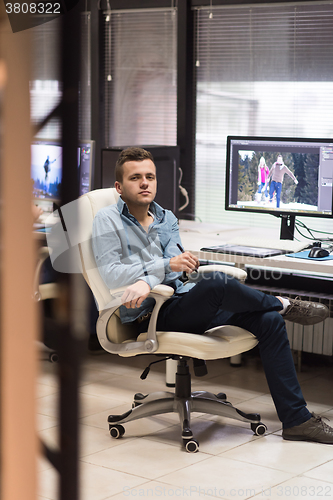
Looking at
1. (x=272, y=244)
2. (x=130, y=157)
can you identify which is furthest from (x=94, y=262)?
(x=272, y=244)

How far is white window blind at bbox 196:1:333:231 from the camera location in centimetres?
386

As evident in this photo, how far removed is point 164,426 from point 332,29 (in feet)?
7.86

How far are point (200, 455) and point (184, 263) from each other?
0.75 m

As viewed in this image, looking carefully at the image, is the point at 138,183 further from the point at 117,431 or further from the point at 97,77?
the point at 97,77

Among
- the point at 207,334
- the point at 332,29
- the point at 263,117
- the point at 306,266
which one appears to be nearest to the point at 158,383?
the point at 207,334

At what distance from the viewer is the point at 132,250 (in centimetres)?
273

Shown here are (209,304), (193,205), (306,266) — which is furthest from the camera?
(193,205)

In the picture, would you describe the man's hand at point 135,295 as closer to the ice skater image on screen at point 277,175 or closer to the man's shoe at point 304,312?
the man's shoe at point 304,312

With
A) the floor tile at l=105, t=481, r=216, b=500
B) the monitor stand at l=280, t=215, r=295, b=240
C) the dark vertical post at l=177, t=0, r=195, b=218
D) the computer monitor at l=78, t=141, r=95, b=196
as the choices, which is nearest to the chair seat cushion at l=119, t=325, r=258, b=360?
the floor tile at l=105, t=481, r=216, b=500

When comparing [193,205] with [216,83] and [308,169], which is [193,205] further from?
[308,169]

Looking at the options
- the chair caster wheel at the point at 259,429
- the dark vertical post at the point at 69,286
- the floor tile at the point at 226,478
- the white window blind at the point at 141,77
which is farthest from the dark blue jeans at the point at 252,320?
the white window blind at the point at 141,77

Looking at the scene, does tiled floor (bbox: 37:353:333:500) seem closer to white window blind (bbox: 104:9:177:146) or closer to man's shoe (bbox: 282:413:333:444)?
man's shoe (bbox: 282:413:333:444)

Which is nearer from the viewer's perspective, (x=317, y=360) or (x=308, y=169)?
(x=308, y=169)

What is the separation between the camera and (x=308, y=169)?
3230mm
